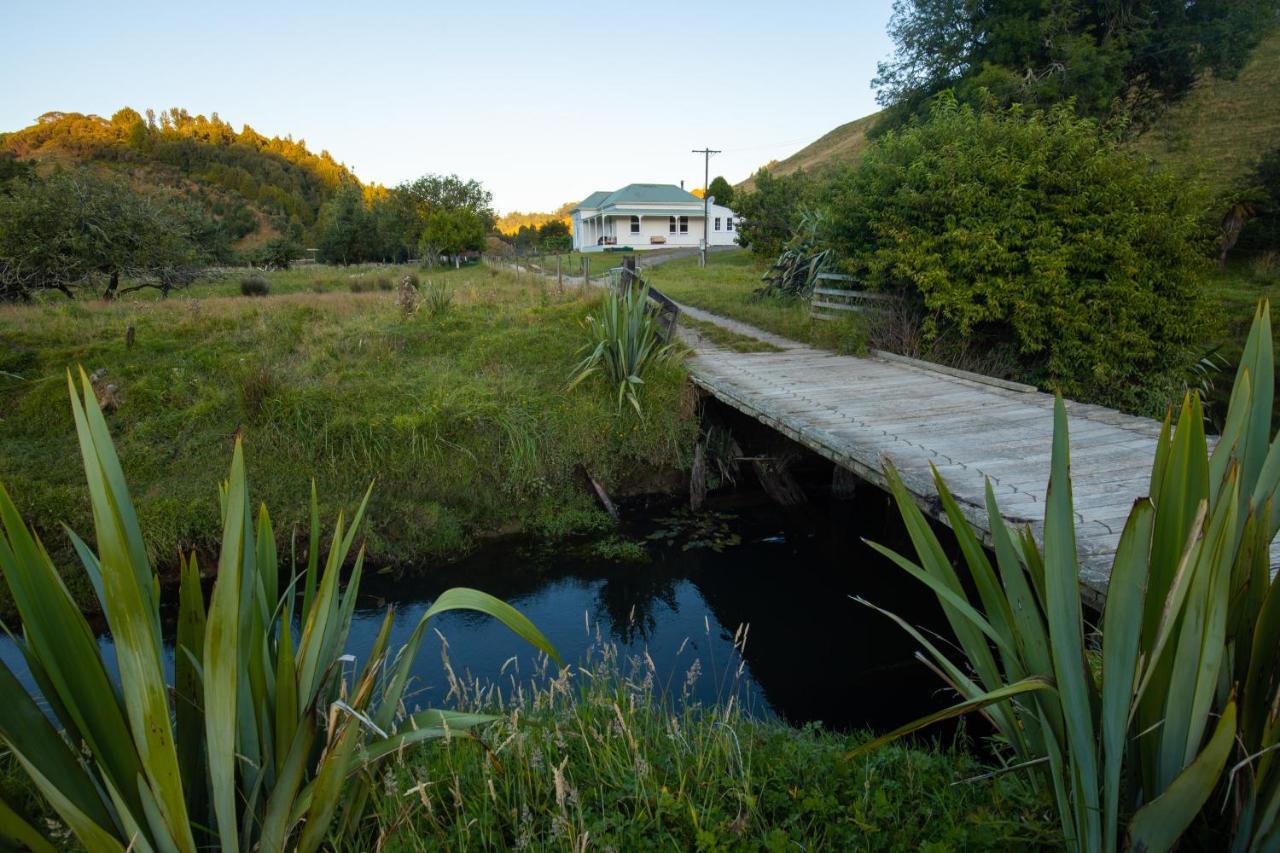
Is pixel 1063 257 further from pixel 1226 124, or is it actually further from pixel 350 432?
pixel 1226 124

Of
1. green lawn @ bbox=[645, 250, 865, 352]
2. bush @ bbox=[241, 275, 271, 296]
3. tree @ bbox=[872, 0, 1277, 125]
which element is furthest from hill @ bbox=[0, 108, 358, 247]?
tree @ bbox=[872, 0, 1277, 125]

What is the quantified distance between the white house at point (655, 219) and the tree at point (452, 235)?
30.4ft

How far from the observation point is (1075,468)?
14.3ft

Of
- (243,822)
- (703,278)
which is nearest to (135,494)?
(243,822)

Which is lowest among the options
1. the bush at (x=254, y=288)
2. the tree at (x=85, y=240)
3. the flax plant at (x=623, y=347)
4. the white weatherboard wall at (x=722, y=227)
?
the flax plant at (x=623, y=347)

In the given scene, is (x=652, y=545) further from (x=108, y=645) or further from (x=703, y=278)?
(x=703, y=278)

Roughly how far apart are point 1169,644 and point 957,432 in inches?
167

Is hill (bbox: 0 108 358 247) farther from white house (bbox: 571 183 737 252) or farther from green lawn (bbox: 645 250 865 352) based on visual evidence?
green lawn (bbox: 645 250 865 352)

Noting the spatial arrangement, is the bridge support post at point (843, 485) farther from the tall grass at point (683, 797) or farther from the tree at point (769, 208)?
the tree at point (769, 208)

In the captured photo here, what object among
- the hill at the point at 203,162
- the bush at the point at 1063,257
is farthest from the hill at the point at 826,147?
the bush at the point at 1063,257

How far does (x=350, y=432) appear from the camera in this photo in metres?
7.11

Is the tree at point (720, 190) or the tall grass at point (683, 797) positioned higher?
the tree at point (720, 190)

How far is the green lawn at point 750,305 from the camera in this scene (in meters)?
9.56

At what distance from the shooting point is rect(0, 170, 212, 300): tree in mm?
14625
